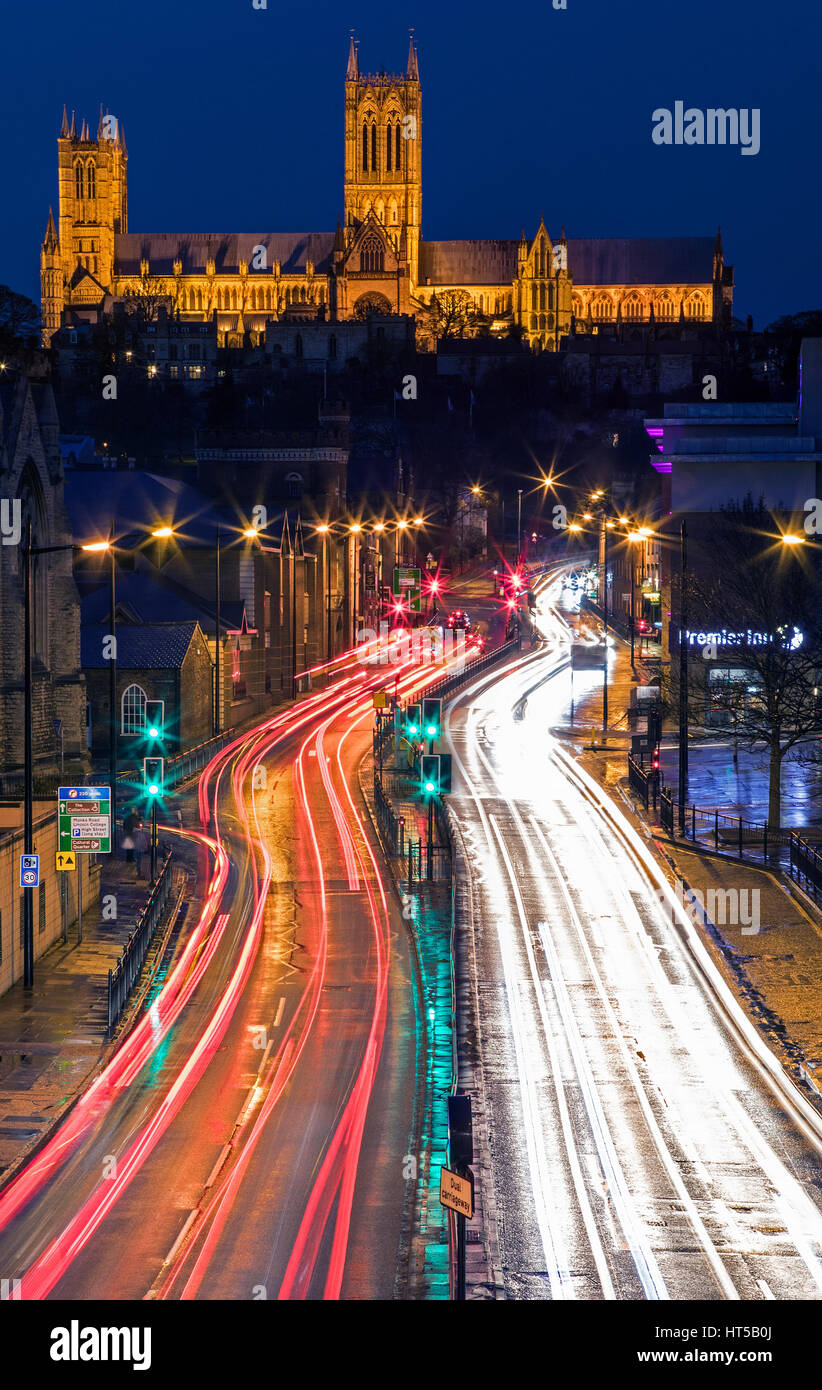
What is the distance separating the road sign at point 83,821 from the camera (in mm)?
31000

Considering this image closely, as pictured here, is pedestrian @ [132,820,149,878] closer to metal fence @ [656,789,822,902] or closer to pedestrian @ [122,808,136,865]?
pedestrian @ [122,808,136,865]

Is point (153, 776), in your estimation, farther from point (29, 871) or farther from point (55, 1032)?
point (55, 1032)

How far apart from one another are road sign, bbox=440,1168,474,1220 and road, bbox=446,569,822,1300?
55.3 inches

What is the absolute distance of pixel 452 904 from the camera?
36.2 meters

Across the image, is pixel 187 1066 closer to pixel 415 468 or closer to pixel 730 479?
pixel 730 479

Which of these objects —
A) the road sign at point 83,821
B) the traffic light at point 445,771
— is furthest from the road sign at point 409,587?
the road sign at point 83,821

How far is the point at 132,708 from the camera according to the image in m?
61.9

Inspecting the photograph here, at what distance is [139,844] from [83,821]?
1181cm

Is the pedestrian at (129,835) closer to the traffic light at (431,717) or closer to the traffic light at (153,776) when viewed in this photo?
the traffic light at (153,776)

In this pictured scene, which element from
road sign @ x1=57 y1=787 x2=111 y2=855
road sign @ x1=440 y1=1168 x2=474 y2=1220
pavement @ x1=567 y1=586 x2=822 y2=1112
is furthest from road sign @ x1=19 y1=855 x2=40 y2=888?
road sign @ x1=440 y1=1168 x2=474 y2=1220

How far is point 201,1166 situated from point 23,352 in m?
148

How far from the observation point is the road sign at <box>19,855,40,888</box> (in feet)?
93.7

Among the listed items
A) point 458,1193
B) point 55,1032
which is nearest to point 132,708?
point 55,1032

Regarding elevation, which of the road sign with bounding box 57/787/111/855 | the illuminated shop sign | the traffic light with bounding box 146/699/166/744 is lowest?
the road sign with bounding box 57/787/111/855
